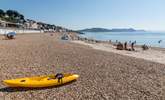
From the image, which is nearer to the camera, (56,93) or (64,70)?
(56,93)

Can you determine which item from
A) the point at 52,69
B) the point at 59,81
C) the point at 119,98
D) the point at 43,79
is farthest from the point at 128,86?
the point at 52,69

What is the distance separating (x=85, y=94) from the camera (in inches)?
324

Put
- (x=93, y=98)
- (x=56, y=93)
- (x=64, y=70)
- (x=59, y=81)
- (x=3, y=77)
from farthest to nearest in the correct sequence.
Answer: (x=64, y=70) → (x=3, y=77) → (x=59, y=81) → (x=56, y=93) → (x=93, y=98)

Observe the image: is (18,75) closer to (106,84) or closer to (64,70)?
(64,70)

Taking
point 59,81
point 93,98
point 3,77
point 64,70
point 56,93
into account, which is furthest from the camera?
point 64,70

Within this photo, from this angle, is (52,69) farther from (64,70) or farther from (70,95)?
(70,95)

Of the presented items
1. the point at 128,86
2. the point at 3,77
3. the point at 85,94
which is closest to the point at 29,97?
the point at 85,94

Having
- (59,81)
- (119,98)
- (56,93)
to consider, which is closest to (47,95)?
(56,93)

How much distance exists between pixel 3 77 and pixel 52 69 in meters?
3.15

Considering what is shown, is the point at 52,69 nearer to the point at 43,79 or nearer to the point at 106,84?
the point at 43,79

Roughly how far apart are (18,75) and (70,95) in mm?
3811

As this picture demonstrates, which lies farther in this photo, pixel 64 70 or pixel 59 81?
pixel 64 70

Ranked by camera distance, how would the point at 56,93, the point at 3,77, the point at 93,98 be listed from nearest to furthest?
the point at 93,98 < the point at 56,93 < the point at 3,77

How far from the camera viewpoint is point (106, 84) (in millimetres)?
9695
